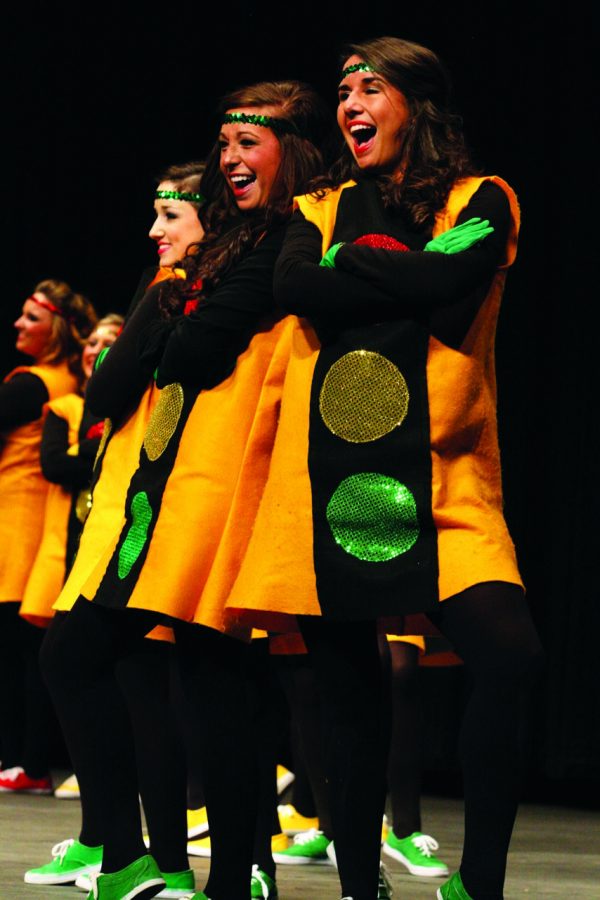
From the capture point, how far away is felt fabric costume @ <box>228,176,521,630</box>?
2.21 m

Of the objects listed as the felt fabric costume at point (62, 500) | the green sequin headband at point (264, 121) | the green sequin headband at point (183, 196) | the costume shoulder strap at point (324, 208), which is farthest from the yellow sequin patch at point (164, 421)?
the felt fabric costume at point (62, 500)

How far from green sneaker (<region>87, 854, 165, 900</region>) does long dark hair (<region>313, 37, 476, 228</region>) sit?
1.24m

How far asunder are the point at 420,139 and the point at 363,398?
50 cm

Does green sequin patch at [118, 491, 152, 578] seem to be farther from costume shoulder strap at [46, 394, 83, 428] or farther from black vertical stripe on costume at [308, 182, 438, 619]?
costume shoulder strap at [46, 394, 83, 428]

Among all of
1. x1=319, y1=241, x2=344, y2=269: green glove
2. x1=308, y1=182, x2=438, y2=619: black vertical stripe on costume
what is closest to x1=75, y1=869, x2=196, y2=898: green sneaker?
x1=308, y1=182, x2=438, y2=619: black vertical stripe on costume

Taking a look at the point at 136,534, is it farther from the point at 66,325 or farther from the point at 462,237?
the point at 66,325

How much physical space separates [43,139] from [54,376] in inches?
58.1

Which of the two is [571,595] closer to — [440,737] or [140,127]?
[440,737]

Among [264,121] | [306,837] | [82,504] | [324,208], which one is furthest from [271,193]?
[82,504]

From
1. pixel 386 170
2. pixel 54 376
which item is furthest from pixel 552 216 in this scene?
pixel 386 170

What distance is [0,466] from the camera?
17.5ft

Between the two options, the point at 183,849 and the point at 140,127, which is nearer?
the point at 183,849

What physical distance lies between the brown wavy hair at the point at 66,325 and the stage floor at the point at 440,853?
1561 millimetres

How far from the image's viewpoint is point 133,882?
257cm
